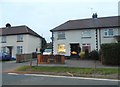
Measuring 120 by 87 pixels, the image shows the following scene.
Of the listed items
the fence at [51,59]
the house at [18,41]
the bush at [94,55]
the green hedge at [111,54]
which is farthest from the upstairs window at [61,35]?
the green hedge at [111,54]

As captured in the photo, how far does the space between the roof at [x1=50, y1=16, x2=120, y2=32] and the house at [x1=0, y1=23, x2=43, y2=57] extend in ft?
25.6

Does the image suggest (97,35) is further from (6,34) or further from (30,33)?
(6,34)

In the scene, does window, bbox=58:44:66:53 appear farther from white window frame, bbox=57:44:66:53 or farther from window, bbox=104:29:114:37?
window, bbox=104:29:114:37

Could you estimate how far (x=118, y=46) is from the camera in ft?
77.1

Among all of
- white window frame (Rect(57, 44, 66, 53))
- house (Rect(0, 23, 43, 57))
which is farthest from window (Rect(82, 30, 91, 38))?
house (Rect(0, 23, 43, 57))

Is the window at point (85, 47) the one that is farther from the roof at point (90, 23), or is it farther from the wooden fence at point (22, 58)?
the wooden fence at point (22, 58)

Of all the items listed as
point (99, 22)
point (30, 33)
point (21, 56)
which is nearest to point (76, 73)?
point (21, 56)

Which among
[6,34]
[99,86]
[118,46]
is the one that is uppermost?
[6,34]

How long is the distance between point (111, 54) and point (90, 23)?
16.3 m

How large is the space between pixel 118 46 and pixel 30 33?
2488cm

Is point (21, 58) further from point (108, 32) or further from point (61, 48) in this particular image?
point (108, 32)

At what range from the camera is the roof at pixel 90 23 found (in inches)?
1454

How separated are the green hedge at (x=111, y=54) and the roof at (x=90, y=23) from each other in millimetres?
12838

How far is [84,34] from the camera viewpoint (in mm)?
37812
